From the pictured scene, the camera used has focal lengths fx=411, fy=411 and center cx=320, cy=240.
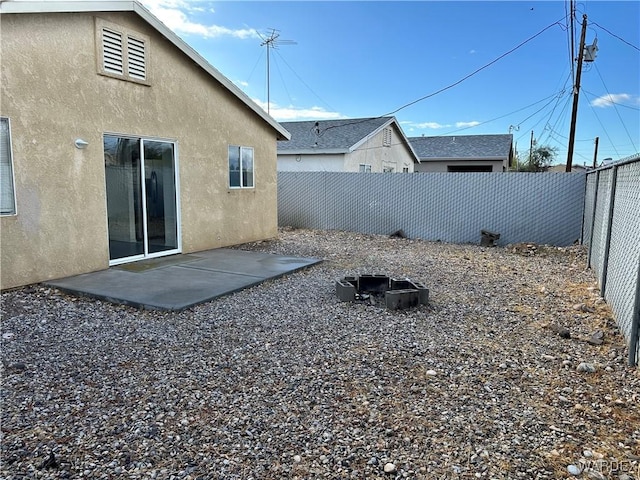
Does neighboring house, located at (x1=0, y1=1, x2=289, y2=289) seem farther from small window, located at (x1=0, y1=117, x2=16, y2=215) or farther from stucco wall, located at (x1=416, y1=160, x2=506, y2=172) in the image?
stucco wall, located at (x1=416, y1=160, x2=506, y2=172)

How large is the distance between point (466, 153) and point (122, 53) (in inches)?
813

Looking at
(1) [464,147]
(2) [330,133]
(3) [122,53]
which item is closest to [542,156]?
(1) [464,147]

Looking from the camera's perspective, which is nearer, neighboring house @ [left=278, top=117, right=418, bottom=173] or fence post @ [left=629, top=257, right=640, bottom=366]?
fence post @ [left=629, top=257, right=640, bottom=366]

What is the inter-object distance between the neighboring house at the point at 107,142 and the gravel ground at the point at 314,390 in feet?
3.81

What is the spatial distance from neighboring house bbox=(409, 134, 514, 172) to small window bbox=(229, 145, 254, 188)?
16.9 meters

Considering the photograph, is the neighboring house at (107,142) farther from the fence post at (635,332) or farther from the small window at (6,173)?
the fence post at (635,332)

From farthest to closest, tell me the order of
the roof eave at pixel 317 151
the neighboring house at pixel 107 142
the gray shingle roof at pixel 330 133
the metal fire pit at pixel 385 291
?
1. the gray shingle roof at pixel 330 133
2. the roof eave at pixel 317 151
3. the neighboring house at pixel 107 142
4. the metal fire pit at pixel 385 291

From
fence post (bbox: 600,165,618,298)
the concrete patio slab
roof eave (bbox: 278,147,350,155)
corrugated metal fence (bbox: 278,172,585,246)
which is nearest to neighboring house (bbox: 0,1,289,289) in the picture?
the concrete patio slab

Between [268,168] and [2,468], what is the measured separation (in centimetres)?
900

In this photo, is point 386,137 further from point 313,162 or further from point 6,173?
point 6,173

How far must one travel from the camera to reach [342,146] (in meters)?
16.3

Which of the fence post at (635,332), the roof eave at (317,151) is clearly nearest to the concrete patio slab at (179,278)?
the fence post at (635,332)

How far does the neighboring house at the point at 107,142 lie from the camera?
5523 millimetres

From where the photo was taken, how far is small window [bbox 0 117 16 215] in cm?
536
